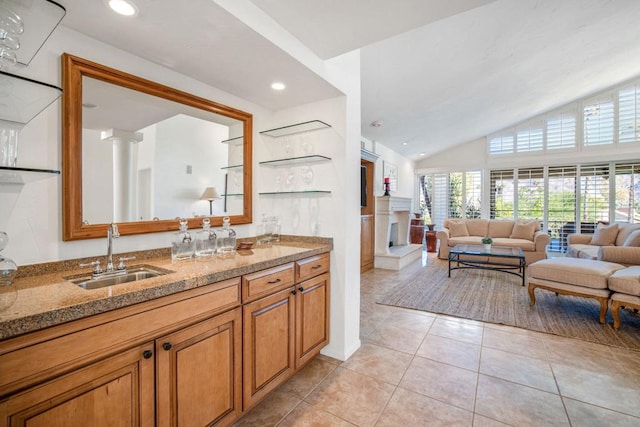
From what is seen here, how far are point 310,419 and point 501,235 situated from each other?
6169 millimetres

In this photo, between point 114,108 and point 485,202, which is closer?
point 114,108

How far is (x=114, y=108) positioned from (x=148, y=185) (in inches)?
17.8

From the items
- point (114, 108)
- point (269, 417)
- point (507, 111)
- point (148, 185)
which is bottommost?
point (269, 417)

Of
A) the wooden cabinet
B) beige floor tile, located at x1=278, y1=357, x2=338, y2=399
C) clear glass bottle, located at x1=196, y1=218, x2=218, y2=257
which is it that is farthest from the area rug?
clear glass bottle, located at x1=196, y1=218, x2=218, y2=257

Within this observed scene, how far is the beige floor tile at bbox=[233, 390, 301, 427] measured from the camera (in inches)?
62.9

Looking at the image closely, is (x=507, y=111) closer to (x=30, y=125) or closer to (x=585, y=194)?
(x=585, y=194)

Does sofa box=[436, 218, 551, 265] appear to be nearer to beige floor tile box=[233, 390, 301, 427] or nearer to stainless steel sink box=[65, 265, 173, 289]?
beige floor tile box=[233, 390, 301, 427]

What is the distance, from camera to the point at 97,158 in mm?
1492

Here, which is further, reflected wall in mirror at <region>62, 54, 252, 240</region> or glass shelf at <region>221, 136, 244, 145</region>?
glass shelf at <region>221, 136, 244, 145</region>

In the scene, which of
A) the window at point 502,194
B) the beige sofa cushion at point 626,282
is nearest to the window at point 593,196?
the window at point 502,194

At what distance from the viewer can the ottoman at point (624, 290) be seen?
2576 millimetres

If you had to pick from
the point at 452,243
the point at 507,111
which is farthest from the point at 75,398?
the point at 507,111

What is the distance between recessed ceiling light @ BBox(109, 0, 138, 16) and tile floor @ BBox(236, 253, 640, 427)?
213 centimetres

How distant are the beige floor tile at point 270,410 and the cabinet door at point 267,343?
5.0 inches
